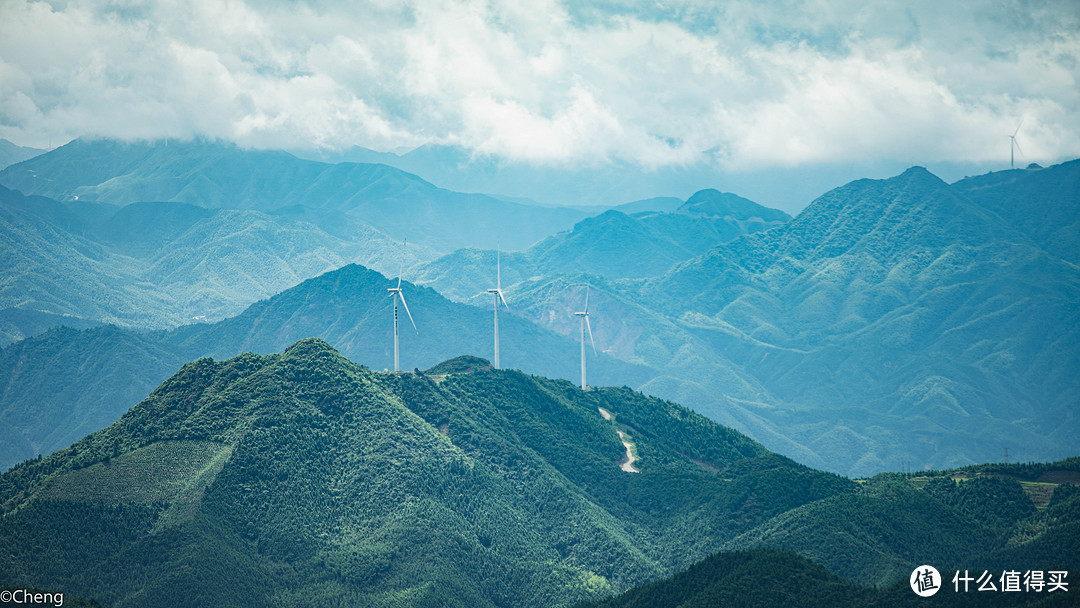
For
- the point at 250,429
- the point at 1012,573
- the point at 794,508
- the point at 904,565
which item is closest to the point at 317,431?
the point at 250,429

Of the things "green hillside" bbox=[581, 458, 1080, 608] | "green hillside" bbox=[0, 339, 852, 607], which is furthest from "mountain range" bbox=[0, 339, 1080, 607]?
"green hillside" bbox=[581, 458, 1080, 608]

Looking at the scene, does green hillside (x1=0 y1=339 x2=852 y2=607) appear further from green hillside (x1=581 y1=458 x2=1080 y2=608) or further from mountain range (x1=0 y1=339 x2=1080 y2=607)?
green hillside (x1=581 y1=458 x2=1080 y2=608)

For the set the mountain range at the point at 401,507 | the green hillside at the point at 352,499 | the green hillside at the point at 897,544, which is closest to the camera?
the green hillside at the point at 897,544

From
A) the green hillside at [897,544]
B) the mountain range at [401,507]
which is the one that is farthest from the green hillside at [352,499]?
→ the green hillside at [897,544]

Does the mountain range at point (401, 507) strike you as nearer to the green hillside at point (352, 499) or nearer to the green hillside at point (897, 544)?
the green hillside at point (352, 499)

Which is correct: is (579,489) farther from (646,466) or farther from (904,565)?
(904,565)

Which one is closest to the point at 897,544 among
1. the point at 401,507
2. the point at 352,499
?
the point at 401,507

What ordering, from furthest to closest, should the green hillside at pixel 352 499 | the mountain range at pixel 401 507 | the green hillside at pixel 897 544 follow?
the green hillside at pixel 352 499, the mountain range at pixel 401 507, the green hillside at pixel 897 544
